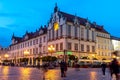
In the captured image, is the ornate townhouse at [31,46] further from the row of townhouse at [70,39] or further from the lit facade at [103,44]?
the lit facade at [103,44]

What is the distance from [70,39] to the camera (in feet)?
250

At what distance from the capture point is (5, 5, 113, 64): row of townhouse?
3000 inches

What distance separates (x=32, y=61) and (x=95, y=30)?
1090 inches

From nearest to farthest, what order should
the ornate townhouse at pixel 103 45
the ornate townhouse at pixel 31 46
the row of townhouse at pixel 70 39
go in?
1. the row of townhouse at pixel 70 39
2. the ornate townhouse at pixel 31 46
3. the ornate townhouse at pixel 103 45

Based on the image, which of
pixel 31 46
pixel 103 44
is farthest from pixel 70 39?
pixel 31 46

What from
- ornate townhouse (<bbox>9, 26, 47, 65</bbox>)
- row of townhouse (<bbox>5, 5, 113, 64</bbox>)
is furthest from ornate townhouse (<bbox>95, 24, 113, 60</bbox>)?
ornate townhouse (<bbox>9, 26, 47, 65</bbox>)

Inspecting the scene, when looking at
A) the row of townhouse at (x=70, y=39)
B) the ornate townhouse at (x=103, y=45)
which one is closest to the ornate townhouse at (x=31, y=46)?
the row of townhouse at (x=70, y=39)

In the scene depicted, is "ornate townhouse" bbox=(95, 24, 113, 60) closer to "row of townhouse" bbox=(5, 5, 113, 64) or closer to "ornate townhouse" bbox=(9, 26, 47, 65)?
"row of townhouse" bbox=(5, 5, 113, 64)

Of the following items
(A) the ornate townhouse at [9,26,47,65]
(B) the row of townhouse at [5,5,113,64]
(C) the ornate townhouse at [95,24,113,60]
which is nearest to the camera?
(B) the row of townhouse at [5,5,113,64]

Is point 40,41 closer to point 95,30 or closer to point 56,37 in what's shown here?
point 56,37

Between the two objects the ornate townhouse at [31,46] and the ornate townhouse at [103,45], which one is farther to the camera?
the ornate townhouse at [103,45]

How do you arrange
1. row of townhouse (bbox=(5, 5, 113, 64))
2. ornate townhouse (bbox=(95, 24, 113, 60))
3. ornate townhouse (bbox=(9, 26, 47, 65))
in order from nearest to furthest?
1. row of townhouse (bbox=(5, 5, 113, 64))
2. ornate townhouse (bbox=(9, 26, 47, 65))
3. ornate townhouse (bbox=(95, 24, 113, 60))

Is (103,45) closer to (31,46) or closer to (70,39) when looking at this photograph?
(70,39)

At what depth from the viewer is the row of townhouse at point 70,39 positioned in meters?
76.2
